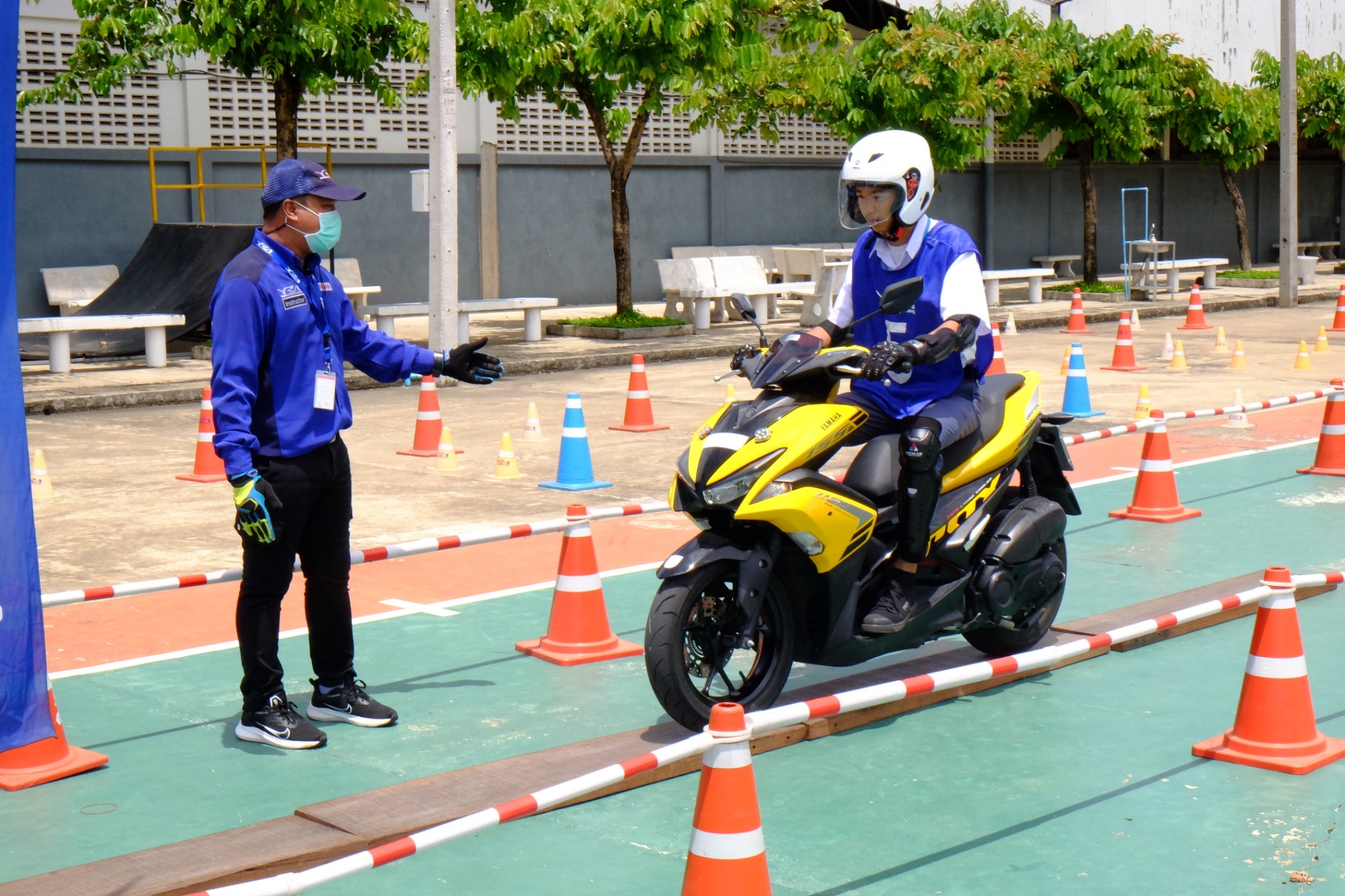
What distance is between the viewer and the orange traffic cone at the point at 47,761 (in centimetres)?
527

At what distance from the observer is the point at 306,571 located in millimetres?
5863

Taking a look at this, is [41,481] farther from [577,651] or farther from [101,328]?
[101,328]

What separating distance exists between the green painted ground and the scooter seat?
32.2 inches

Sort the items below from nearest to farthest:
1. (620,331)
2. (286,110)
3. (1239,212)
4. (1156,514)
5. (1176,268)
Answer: (1156,514)
(286,110)
(620,331)
(1176,268)
(1239,212)

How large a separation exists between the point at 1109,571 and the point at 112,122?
57.6 ft

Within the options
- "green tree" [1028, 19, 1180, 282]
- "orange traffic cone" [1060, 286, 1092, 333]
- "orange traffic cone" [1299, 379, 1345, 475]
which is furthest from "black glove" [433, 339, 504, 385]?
"green tree" [1028, 19, 1180, 282]

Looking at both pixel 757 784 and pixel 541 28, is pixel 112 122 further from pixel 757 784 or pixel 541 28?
pixel 757 784

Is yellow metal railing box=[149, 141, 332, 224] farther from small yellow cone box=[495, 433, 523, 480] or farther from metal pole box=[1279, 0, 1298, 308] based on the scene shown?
metal pole box=[1279, 0, 1298, 308]

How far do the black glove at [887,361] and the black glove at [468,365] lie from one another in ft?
4.59

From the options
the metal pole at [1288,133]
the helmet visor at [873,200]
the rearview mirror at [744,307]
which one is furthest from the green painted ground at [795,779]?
the metal pole at [1288,133]

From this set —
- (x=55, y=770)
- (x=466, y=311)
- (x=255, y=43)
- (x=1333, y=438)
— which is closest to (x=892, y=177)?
(x=55, y=770)

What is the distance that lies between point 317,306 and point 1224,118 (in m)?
28.6

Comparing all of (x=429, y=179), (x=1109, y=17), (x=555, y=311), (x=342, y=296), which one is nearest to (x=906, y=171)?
(x=342, y=296)

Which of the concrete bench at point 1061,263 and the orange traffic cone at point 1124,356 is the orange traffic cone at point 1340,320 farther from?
the concrete bench at point 1061,263
